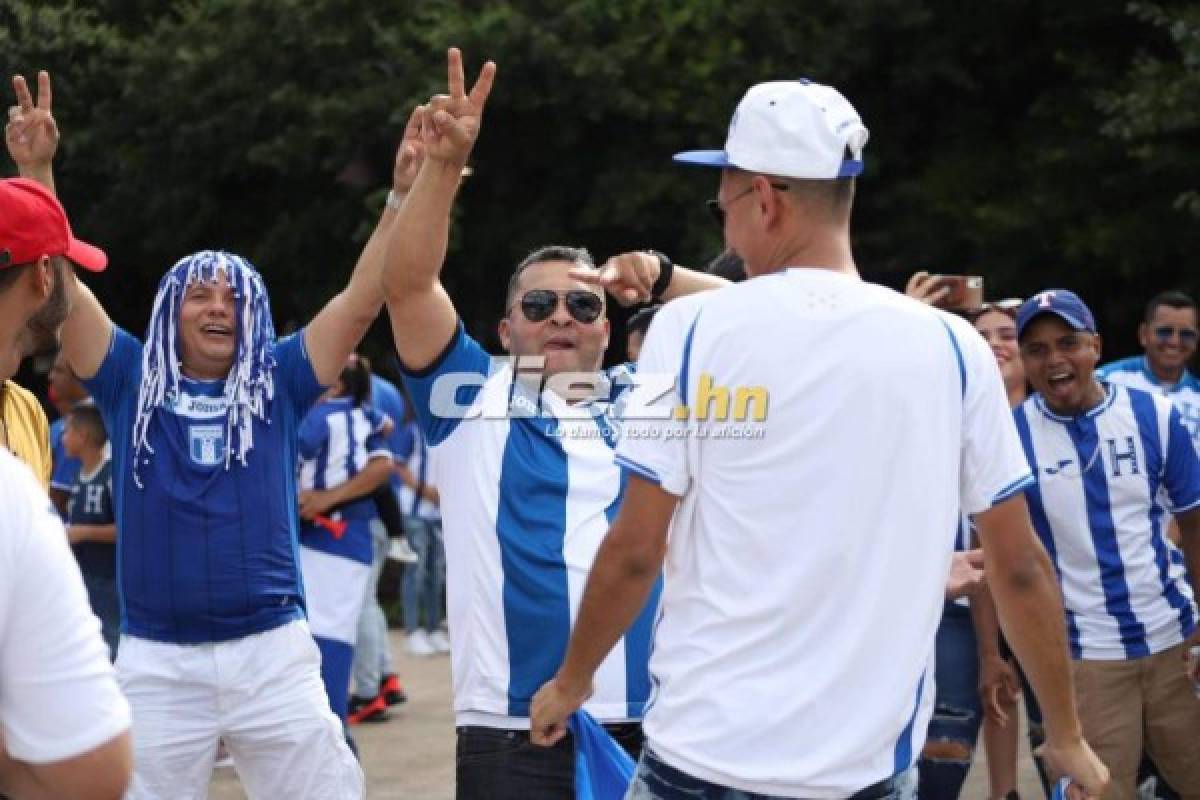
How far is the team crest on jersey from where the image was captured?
5.62m

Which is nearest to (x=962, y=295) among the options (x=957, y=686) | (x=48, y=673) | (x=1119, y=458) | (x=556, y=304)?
(x=1119, y=458)

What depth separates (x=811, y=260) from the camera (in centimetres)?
366

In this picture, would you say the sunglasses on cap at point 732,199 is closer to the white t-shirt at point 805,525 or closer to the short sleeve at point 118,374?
the white t-shirt at point 805,525

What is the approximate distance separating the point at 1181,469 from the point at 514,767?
326cm

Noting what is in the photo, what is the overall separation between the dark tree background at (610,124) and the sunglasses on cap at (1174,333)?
4198mm

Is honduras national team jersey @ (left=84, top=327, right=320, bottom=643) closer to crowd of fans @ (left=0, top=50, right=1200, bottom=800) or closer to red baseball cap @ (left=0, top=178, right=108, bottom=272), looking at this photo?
crowd of fans @ (left=0, top=50, right=1200, bottom=800)

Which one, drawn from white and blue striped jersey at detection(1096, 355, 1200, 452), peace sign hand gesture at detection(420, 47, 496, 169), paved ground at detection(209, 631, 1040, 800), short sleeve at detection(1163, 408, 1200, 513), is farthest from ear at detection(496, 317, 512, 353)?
white and blue striped jersey at detection(1096, 355, 1200, 452)

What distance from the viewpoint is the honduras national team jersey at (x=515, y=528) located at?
4723 mm

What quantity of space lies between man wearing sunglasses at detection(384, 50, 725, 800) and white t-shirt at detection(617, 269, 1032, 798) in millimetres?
1038

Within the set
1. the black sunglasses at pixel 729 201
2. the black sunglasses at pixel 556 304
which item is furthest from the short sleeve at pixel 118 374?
the black sunglasses at pixel 729 201

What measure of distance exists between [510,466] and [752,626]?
4.76ft

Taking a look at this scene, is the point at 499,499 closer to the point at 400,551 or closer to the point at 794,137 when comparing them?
the point at 794,137

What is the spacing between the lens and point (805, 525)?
11.5 feet

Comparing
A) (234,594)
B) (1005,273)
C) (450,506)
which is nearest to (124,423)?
(234,594)
